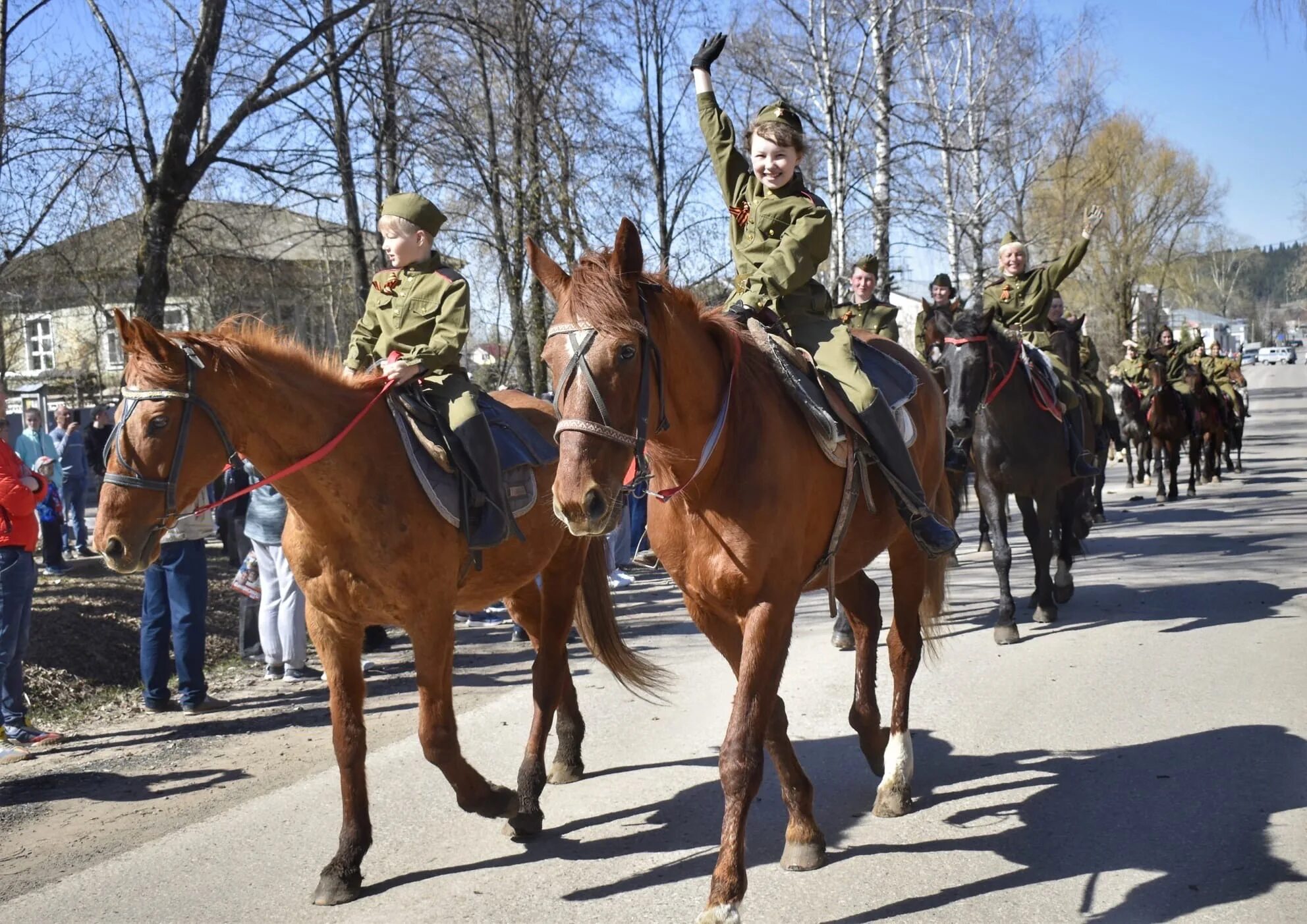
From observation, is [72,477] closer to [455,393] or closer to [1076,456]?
[455,393]

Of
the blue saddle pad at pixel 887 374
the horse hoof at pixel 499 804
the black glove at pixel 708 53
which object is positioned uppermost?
the black glove at pixel 708 53

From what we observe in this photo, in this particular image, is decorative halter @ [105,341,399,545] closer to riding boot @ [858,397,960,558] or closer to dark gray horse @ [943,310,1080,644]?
riding boot @ [858,397,960,558]

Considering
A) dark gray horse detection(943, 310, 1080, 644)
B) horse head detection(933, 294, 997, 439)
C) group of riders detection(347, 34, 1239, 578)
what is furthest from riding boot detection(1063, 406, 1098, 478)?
group of riders detection(347, 34, 1239, 578)

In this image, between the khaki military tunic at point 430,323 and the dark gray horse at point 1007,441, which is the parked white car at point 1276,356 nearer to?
the dark gray horse at point 1007,441

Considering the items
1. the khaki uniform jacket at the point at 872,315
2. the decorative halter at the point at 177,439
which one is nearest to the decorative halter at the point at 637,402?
the decorative halter at the point at 177,439

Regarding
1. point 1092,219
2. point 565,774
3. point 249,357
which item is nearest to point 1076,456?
point 1092,219

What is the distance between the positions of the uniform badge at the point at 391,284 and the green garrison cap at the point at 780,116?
1940mm

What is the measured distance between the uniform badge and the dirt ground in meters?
2.79

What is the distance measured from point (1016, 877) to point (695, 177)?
2140 cm

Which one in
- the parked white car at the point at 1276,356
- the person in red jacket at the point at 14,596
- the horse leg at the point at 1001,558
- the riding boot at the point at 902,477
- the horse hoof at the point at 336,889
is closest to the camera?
the horse hoof at the point at 336,889

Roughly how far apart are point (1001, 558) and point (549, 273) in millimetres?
6537

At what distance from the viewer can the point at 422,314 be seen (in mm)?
5422

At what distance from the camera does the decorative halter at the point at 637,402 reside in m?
3.56

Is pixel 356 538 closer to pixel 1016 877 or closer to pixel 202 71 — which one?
pixel 1016 877
